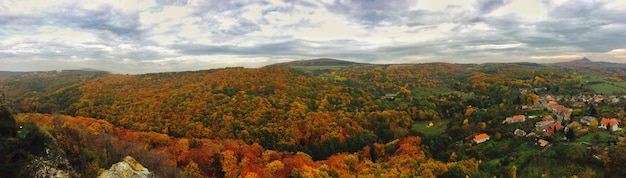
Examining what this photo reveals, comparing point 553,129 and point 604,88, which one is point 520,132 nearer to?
point 553,129

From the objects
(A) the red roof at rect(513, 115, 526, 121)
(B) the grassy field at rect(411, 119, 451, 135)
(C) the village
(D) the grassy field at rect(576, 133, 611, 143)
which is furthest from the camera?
(B) the grassy field at rect(411, 119, 451, 135)

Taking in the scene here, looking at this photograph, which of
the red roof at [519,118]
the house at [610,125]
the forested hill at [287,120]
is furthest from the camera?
the red roof at [519,118]

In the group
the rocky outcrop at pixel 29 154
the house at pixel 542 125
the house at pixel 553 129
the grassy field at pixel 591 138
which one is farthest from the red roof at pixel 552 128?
the rocky outcrop at pixel 29 154

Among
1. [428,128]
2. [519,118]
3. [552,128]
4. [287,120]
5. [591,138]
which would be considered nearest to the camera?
[591,138]

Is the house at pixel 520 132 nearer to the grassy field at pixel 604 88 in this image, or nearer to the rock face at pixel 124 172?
the rock face at pixel 124 172

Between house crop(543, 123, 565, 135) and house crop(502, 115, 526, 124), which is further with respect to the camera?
house crop(502, 115, 526, 124)

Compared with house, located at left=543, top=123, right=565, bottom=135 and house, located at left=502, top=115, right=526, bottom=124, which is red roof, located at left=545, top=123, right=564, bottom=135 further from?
house, located at left=502, top=115, right=526, bottom=124

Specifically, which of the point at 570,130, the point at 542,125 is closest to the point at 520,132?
the point at 542,125

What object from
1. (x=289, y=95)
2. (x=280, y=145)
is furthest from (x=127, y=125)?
(x=289, y=95)

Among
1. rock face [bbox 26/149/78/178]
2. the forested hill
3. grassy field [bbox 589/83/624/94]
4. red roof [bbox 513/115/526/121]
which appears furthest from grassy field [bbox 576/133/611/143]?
grassy field [bbox 589/83/624/94]
